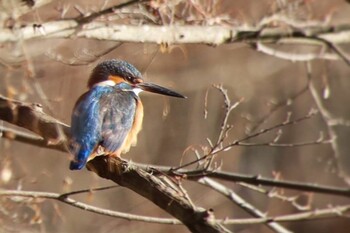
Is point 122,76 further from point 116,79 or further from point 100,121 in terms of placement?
point 100,121

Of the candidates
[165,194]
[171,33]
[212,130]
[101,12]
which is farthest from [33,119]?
[212,130]

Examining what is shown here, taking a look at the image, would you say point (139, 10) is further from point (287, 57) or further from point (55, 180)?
point (55, 180)

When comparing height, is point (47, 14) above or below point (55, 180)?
above

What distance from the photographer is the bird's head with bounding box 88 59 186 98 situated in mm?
3586

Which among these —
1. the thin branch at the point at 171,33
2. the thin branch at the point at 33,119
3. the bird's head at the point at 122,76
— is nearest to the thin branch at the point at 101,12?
the thin branch at the point at 171,33

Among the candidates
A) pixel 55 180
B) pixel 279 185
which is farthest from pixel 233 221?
pixel 55 180

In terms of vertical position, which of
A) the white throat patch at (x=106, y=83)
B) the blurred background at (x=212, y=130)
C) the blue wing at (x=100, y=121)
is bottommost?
the blurred background at (x=212, y=130)

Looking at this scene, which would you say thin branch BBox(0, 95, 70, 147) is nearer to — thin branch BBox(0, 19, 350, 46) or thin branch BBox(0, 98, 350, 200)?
thin branch BBox(0, 98, 350, 200)

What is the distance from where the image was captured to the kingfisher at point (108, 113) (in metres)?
3.08

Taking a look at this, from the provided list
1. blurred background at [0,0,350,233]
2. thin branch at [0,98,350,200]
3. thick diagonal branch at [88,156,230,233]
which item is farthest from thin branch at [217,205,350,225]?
blurred background at [0,0,350,233]

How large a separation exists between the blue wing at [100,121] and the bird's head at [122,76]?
10cm

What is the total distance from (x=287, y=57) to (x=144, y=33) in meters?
0.92

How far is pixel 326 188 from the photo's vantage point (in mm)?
3545

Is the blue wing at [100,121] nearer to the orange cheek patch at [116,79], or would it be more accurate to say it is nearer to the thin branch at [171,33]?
the orange cheek patch at [116,79]
